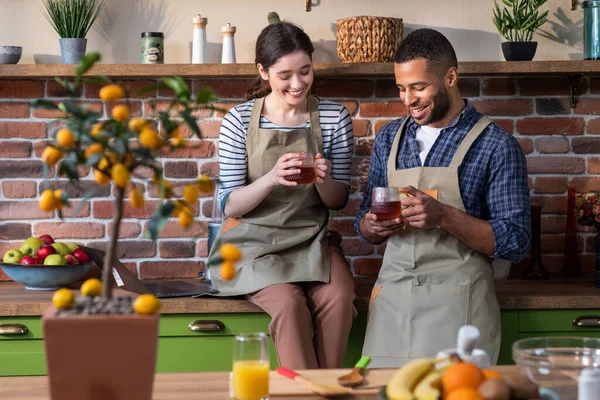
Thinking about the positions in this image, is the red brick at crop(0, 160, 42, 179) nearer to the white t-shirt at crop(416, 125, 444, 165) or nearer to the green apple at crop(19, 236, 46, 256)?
the green apple at crop(19, 236, 46, 256)

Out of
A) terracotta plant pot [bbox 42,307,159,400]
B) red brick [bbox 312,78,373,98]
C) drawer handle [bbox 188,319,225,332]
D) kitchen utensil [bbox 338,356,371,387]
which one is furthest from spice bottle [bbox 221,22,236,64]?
terracotta plant pot [bbox 42,307,159,400]

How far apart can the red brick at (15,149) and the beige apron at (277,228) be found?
93 cm

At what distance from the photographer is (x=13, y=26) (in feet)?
11.3

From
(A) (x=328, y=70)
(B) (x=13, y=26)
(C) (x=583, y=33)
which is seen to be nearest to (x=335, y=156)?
(A) (x=328, y=70)

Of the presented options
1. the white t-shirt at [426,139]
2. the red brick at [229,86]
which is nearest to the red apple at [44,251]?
the red brick at [229,86]

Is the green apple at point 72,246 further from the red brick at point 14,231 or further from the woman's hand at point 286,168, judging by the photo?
the woman's hand at point 286,168

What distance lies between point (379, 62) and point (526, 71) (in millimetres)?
562

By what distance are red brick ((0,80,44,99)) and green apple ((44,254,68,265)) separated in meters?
0.74

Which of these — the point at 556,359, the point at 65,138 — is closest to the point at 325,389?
the point at 556,359

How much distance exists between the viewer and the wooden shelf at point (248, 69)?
3.28 meters

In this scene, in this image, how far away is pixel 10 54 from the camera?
3.31 metres

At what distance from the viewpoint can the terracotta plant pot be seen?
1469 mm

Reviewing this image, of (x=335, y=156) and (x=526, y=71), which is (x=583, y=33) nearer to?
(x=526, y=71)

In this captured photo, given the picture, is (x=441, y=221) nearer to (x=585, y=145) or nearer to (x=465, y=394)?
(x=585, y=145)
